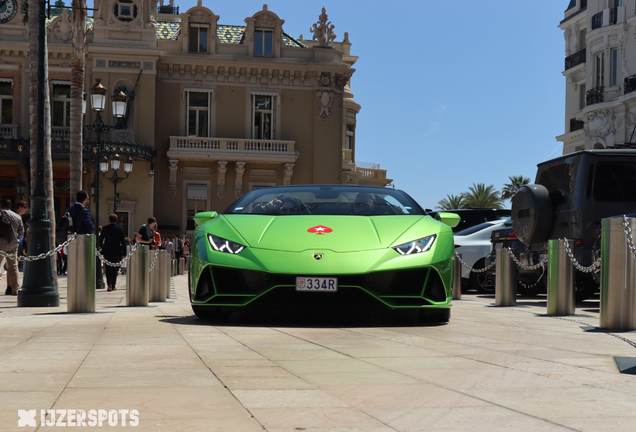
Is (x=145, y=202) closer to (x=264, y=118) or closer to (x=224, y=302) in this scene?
(x=264, y=118)

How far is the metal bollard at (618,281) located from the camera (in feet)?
23.2

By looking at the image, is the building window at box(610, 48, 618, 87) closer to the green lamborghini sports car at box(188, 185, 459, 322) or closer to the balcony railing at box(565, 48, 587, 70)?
Result: the balcony railing at box(565, 48, 587, 70)

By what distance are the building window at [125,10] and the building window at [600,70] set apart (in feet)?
74.6

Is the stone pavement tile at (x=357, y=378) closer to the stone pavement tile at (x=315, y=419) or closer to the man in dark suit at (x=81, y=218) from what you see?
the stone pavement tile at (x=315, y=419)

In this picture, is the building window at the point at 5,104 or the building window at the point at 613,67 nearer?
the building window at the point at 613,67

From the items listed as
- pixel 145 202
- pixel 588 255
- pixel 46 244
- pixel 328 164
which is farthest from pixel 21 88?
pixel 588 255

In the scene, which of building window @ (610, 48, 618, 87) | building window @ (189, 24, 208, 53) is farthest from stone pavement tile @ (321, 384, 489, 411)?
building window @ (189, 24, 208, 53)

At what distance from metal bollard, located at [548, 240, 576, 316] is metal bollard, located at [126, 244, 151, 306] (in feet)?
17.2

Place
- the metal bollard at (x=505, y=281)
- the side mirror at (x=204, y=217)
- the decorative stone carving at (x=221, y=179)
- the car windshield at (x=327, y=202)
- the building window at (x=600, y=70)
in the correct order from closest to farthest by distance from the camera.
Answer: the car windshield at (x=327, y=202), the side mirror at (x=204, y=217), the metal bollard at (x=505, y=281), the building window at (x=600, y=70), the decorative stone carving at (x=221, y=179)

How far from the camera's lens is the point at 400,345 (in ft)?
18.4

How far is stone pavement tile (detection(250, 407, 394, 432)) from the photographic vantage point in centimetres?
299

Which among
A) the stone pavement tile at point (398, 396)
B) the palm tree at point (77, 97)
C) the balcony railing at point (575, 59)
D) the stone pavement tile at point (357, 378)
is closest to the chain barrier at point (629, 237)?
the stone pavement tile at point (357, 378)

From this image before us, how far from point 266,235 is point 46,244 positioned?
5.23m

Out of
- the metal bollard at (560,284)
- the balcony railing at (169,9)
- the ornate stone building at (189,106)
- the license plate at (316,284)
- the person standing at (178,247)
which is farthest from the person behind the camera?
the balcony railing at (169,9)
